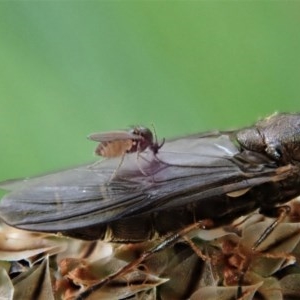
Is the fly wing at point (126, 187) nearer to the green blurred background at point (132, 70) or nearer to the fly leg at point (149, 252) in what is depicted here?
the fly leg at point (149, 252)

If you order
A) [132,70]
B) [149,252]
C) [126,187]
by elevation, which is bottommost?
[149,252]

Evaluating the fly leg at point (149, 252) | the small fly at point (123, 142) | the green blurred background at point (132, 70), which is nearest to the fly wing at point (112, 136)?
the small fly at point (123, 142)

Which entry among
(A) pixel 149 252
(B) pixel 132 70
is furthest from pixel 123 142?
(B) pixel 132 70

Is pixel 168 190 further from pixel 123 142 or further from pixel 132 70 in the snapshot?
pixel 132 70

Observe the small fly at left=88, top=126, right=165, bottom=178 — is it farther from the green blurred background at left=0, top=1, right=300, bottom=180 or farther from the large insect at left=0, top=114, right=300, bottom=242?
the green blurred background at left=0, top=1, right=300, bottom=180

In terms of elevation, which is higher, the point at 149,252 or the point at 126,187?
the point at 126,187

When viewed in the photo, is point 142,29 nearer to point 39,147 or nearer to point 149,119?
point 149,119

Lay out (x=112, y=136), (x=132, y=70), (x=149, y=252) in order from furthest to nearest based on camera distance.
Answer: (x=132, y=70) → (x=112, y=136) → (x=149, y=252)
